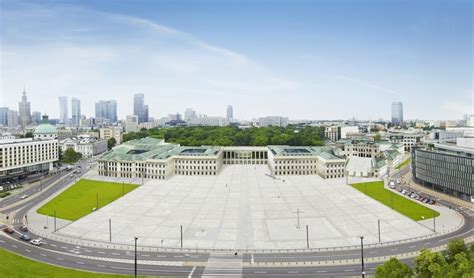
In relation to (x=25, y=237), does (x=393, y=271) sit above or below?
above

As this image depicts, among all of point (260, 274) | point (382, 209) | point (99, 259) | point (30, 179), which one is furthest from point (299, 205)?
point (30, 179)

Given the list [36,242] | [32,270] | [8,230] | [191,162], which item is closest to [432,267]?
[32,270]

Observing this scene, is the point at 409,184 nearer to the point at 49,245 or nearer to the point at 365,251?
the point at 365,251

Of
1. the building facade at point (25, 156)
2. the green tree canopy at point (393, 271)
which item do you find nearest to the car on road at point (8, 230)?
the building facade at point (25, 156)

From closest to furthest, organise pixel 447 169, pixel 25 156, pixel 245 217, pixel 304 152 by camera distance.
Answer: pixel 245 217 → pixel 447 169 → pixel 25 156 → pixel 304 152

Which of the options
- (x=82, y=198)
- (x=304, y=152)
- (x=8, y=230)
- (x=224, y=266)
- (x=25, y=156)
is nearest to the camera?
(x=224, y=266)

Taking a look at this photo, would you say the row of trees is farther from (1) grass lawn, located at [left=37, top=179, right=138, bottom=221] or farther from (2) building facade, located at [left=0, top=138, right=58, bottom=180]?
(2) building facade, located at [left=0, top=138, right=58, bottom=180]

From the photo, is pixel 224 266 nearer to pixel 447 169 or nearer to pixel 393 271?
pixel 393 271

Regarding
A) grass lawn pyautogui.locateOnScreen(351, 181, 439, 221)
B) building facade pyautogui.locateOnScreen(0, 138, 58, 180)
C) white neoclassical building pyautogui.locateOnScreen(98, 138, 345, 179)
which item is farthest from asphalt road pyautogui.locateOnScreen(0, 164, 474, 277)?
building facade pyautogui.locateOnScreen(0, 138, 58, 180)
